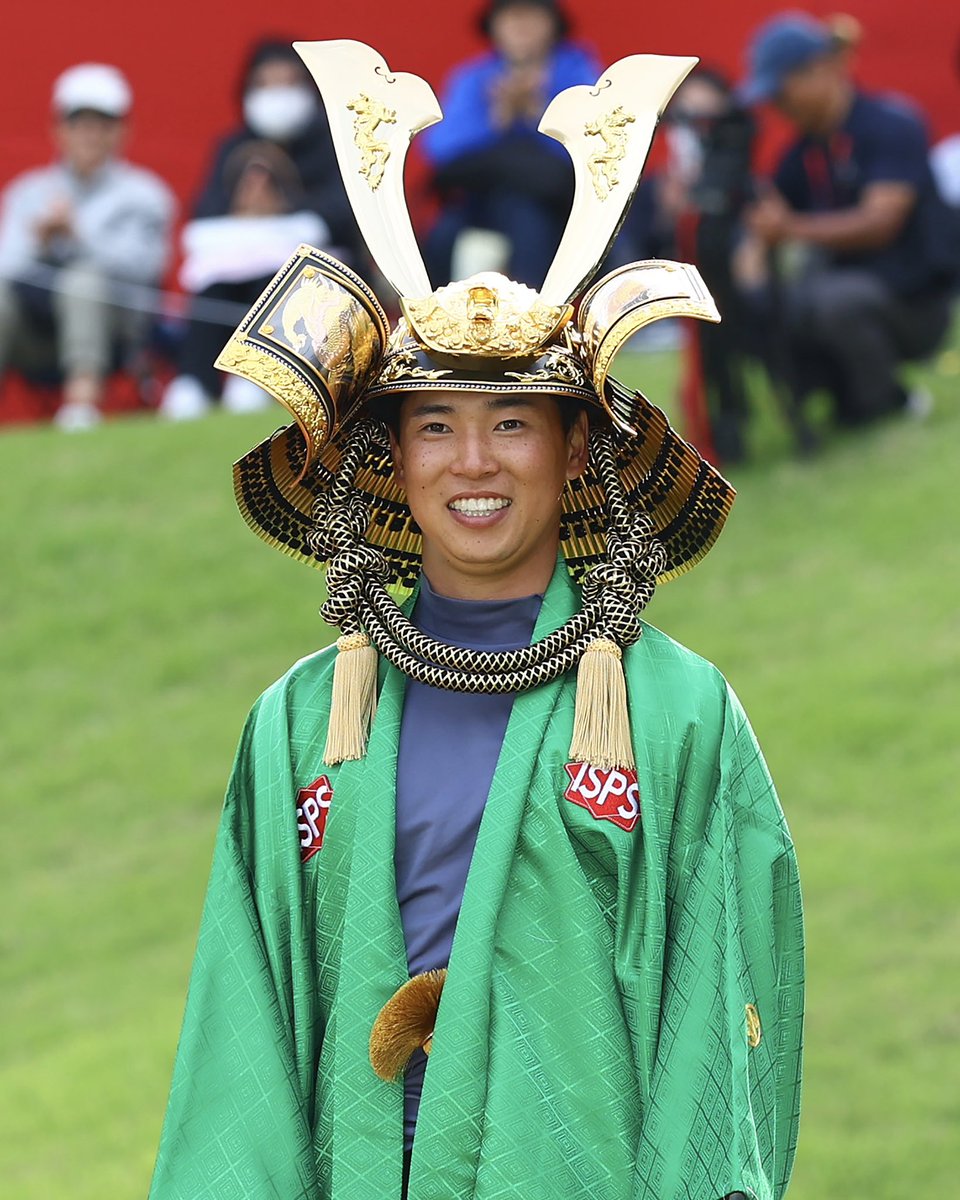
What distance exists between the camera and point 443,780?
11.1ft

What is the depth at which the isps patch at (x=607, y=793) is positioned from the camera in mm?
3303

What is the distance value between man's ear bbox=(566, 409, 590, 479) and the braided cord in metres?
0.02

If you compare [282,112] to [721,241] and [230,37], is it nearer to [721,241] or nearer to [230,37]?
[230,37]

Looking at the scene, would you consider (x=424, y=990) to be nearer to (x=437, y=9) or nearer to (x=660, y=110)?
(x=660, y=110)

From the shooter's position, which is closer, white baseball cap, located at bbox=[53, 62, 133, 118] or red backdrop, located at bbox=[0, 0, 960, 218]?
white baseball cap, located at bbox=[53, 62, 133, 118]

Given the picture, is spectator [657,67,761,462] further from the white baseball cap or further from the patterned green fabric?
the patterned green fabric

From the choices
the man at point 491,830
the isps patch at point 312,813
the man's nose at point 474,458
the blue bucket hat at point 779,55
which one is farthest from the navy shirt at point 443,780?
the blue bucket hat at point 779,55

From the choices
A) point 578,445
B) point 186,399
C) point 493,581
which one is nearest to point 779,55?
point 186,399

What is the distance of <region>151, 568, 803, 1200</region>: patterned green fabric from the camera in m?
3.23

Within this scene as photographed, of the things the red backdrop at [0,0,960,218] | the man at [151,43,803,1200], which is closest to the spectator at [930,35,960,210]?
the red backdrop at [0,0,960,218]

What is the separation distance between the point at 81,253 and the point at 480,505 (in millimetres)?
8122

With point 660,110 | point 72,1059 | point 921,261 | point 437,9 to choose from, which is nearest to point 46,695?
point 72,1059

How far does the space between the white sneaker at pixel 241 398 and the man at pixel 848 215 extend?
2689 mm

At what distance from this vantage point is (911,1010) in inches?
255
